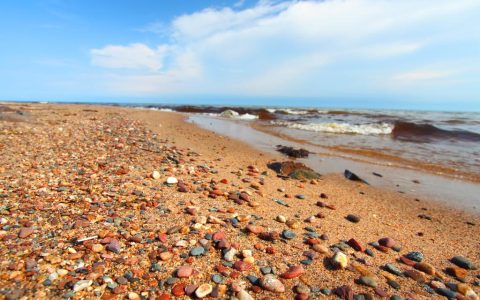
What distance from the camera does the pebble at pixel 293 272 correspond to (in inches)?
89.7

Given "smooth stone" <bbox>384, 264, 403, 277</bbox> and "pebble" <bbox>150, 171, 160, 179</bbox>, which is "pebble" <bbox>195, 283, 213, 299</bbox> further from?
"pebble" <bbox>150, 171, 160, 179</bbox>

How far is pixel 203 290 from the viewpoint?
6.68 ft

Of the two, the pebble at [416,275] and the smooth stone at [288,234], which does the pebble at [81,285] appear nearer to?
the smooth stone at [288,234]

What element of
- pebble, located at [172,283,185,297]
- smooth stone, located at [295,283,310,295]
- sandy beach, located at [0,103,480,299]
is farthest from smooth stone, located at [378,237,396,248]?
pebble, located at [172,283,185,297]

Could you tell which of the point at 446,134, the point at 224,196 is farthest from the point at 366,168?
the point at 446,134

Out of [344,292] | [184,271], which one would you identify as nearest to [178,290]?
[184,271]

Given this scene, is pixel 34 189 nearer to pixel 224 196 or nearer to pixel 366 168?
pixel 224 196

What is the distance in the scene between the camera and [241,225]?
10.2 ft

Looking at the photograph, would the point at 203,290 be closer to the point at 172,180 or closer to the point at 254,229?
the point at 254,229

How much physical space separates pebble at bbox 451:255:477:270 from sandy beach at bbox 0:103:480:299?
0.02 meters

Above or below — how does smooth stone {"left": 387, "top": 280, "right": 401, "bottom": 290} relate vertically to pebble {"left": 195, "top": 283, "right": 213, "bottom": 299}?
below

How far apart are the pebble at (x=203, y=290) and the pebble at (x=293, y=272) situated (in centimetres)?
65

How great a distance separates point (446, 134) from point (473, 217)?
46.0 feet

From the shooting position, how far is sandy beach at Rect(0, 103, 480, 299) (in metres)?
2.11
